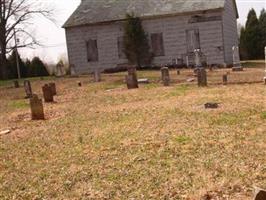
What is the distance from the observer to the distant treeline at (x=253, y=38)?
43.7 metres

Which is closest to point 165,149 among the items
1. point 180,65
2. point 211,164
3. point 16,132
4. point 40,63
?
point 211,164

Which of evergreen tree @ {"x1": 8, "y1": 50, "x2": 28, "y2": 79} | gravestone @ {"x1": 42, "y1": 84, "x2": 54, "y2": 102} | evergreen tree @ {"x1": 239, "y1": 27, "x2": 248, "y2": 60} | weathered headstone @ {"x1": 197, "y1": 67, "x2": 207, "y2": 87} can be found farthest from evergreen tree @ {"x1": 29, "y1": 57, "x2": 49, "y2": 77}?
weathered headstone @ {"x1": 197, "y1": 67, "x2": 207, "y2": 87}

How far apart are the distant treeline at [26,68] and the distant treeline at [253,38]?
17.2m

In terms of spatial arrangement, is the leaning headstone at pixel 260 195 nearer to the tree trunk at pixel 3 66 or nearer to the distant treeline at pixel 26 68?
the tree trunk at pixel 3 66

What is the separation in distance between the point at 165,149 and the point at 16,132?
4.58m

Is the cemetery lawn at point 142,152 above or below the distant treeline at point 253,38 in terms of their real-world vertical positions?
below

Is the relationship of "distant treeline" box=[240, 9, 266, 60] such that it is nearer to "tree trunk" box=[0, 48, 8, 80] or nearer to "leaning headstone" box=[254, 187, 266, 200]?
"tree trunk" box=[0, 48, 8, 80]

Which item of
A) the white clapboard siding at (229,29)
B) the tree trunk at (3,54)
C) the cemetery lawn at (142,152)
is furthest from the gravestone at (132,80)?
the tree trunk at (3,54)

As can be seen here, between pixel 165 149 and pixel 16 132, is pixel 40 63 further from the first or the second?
pixel 165 149

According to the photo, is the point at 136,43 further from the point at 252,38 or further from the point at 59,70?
the point at 252,38

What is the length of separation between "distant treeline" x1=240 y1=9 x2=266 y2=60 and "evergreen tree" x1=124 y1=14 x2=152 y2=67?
13826 millimetres

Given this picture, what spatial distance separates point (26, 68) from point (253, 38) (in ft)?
63.6

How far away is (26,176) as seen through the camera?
23.9 feet

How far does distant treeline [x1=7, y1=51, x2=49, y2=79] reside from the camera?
41.3 metres
